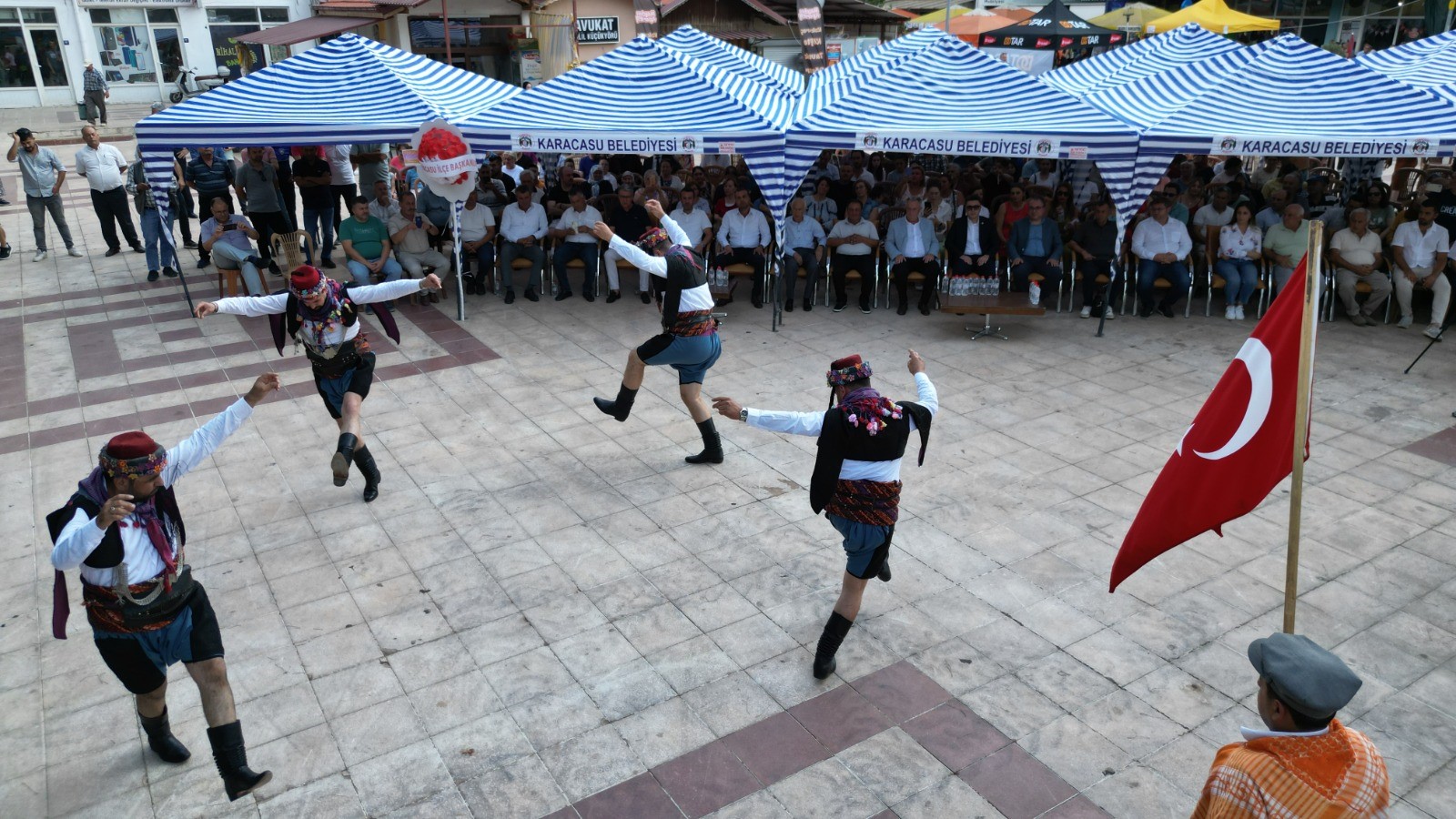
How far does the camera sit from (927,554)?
6262 millimetres

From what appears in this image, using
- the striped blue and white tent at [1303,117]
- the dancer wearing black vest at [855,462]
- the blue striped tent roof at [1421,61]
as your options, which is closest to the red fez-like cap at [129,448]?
the dancer wearing black vest at [855,462]

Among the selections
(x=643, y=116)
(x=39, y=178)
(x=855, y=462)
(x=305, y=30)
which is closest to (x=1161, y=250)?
(x=643, y=116)

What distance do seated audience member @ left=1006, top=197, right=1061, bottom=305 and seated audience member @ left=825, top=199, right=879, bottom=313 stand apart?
5.05ft

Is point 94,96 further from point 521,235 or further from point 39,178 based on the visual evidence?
point 521,235

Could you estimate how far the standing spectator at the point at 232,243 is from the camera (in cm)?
1134

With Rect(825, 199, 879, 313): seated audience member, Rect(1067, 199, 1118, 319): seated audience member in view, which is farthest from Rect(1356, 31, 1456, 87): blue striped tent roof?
Rect(825, 199, 879, 313): seated audience member

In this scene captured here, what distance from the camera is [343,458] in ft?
21.5

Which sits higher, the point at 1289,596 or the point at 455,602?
the point at 1289,596

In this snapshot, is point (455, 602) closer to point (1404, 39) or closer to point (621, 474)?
point (621, 474)

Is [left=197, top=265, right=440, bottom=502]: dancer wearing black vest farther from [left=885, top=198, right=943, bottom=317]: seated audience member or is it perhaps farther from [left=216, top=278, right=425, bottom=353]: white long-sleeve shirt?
[left=885, top=198, right=943, bottom=317]: seated audience member

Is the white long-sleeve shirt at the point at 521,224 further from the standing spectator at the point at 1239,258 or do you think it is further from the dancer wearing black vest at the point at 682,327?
the standing spectator at the point at 1239,258

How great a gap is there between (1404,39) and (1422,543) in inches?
1335

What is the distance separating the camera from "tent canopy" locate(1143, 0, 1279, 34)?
2275 centimetres

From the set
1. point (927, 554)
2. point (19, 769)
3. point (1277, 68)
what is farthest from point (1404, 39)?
point (19, 769)
